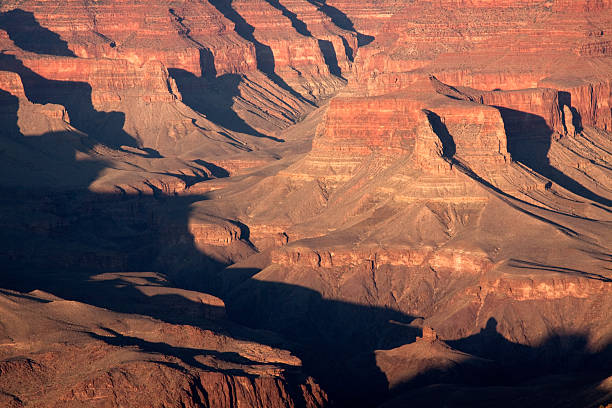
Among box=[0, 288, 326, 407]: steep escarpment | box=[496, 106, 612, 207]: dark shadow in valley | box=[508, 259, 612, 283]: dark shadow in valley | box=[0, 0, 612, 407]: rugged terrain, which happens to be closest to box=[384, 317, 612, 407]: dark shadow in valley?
box=[0, 0, 612, 407]: rugged terrain

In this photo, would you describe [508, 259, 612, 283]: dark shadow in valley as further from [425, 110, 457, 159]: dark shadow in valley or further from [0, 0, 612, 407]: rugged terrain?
[425, 110, 457, 159]: dark shadow in valley

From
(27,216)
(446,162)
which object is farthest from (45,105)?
(446,162)

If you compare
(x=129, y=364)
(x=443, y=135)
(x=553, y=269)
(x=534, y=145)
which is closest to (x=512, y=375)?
(x=553, y=269)

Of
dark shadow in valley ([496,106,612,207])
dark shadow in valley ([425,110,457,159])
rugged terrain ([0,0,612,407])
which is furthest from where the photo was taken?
dark shadow in valley ([496,106,612,207])

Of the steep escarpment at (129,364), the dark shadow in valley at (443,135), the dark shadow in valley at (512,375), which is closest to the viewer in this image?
the steep escarpment at (129,364)

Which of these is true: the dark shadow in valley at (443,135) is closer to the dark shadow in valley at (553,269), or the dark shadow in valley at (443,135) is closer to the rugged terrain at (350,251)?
the rugged terrain at (350,251)

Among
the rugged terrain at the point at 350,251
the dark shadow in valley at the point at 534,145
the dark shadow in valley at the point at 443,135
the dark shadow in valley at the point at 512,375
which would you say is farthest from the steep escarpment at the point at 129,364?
the dark shadow in valley at the point at 534,145

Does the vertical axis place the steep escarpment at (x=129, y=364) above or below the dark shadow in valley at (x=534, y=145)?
below
